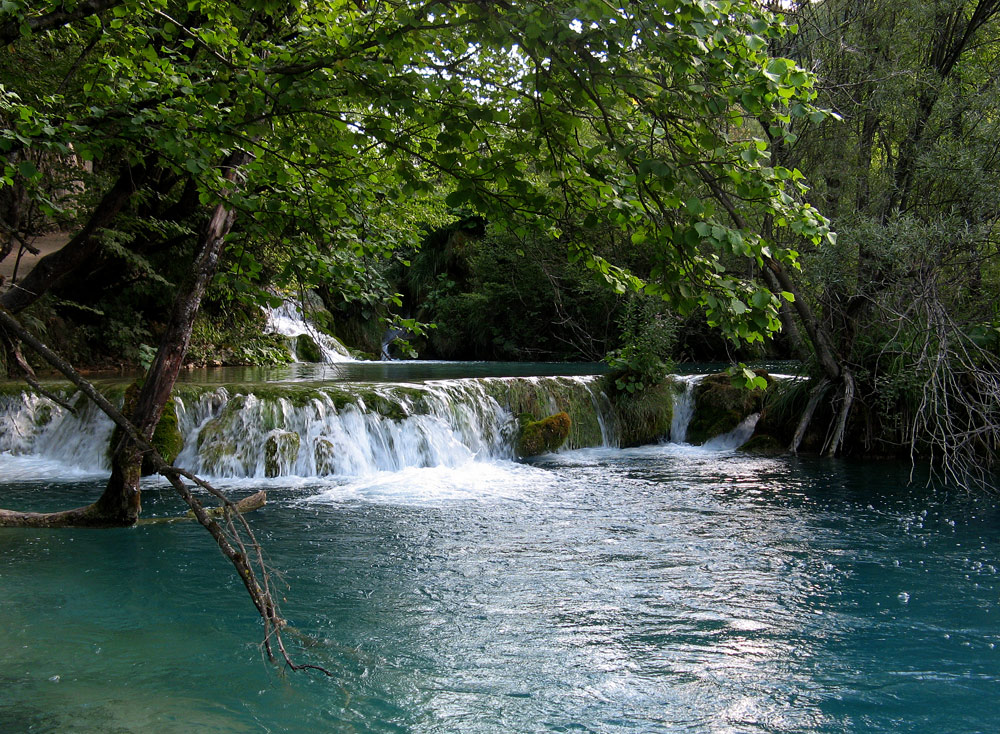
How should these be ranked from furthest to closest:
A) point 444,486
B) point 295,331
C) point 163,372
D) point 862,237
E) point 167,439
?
point 295,331 → point 167,439 → point 444,486 → point 862,237 → point 163,372

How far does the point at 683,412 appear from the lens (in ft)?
49.8

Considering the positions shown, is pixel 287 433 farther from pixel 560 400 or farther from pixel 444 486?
pixel 560 400

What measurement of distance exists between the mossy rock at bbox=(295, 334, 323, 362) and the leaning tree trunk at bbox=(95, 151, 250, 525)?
16192 millimetres

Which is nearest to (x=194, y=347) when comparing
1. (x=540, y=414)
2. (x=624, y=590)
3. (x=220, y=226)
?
(x=540, y=414)

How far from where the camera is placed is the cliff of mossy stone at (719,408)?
14414 millimetres

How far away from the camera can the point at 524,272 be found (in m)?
26.1

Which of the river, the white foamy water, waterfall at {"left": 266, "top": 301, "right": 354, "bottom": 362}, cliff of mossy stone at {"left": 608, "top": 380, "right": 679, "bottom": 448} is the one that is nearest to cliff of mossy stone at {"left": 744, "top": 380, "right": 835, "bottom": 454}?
cliff of mossy stone at {"left": 608, "top": 380, "right": 679, "bottom": 448}

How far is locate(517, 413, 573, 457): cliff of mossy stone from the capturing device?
13336mm

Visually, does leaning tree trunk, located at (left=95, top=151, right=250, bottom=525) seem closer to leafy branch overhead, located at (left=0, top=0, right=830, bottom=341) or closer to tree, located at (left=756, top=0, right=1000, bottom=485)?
leafy branch overhead, located at (left=0, top=0, right=830, bottom=341)

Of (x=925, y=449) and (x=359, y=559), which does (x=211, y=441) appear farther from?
(x=925, y=449)

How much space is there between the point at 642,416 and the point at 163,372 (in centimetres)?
1044

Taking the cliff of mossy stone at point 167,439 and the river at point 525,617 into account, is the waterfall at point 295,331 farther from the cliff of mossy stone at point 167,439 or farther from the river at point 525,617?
the river at point 525,617

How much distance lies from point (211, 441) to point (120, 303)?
688 centimetres

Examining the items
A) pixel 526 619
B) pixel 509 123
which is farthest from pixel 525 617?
pixel 509 123
